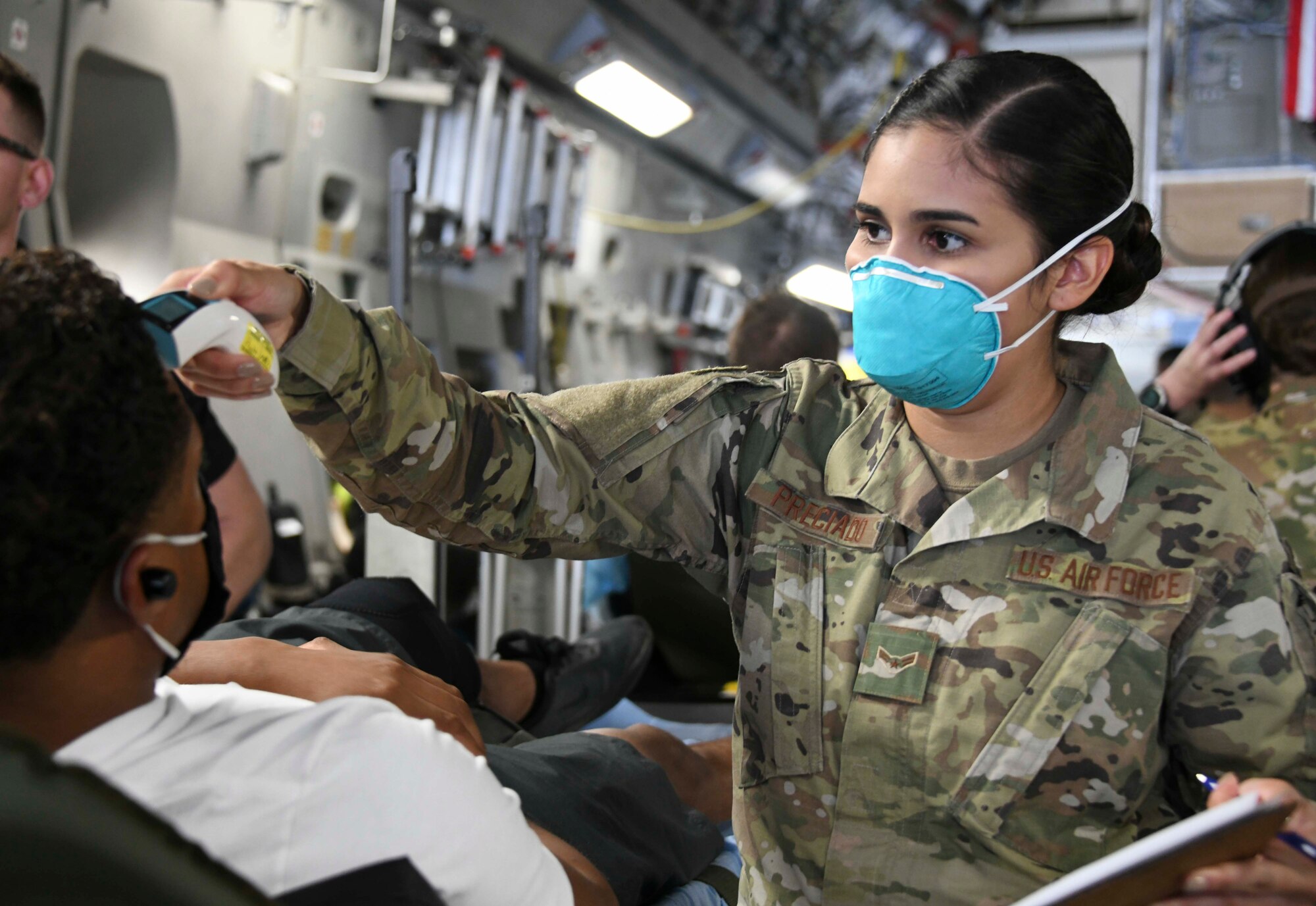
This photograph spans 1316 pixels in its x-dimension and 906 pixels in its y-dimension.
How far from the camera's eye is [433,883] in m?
0.84

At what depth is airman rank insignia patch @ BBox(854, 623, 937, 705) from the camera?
1.25m

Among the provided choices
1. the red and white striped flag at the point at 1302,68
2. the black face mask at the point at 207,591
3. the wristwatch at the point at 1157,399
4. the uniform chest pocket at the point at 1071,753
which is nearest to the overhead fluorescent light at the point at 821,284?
the red and white striped flag at the point at 1302,68

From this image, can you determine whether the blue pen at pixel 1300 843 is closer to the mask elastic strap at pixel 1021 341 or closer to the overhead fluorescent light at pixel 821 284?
the mask elastic strap at pixel 1021 341

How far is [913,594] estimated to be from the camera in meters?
1.30

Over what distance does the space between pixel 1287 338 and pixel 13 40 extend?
3.13m

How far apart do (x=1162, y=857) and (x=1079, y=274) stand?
78 centimetres

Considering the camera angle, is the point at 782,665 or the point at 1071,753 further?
the point at 782,665

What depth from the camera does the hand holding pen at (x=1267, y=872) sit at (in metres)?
0.96

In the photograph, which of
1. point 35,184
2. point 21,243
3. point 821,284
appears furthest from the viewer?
point 821,284

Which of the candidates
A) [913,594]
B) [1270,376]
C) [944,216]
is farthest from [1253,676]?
[1270,376]

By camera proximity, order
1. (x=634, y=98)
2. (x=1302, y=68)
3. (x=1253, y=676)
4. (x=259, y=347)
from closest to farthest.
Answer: (x=259, y=347), (x=1253, y=676), (x=1302, y=68), (x=634, y=98)

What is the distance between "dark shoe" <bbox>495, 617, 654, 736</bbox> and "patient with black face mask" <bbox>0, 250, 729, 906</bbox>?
1187 millimetres

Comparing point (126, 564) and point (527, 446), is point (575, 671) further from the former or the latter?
point (126, 564)

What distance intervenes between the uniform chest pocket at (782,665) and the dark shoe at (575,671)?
2.54 feet
